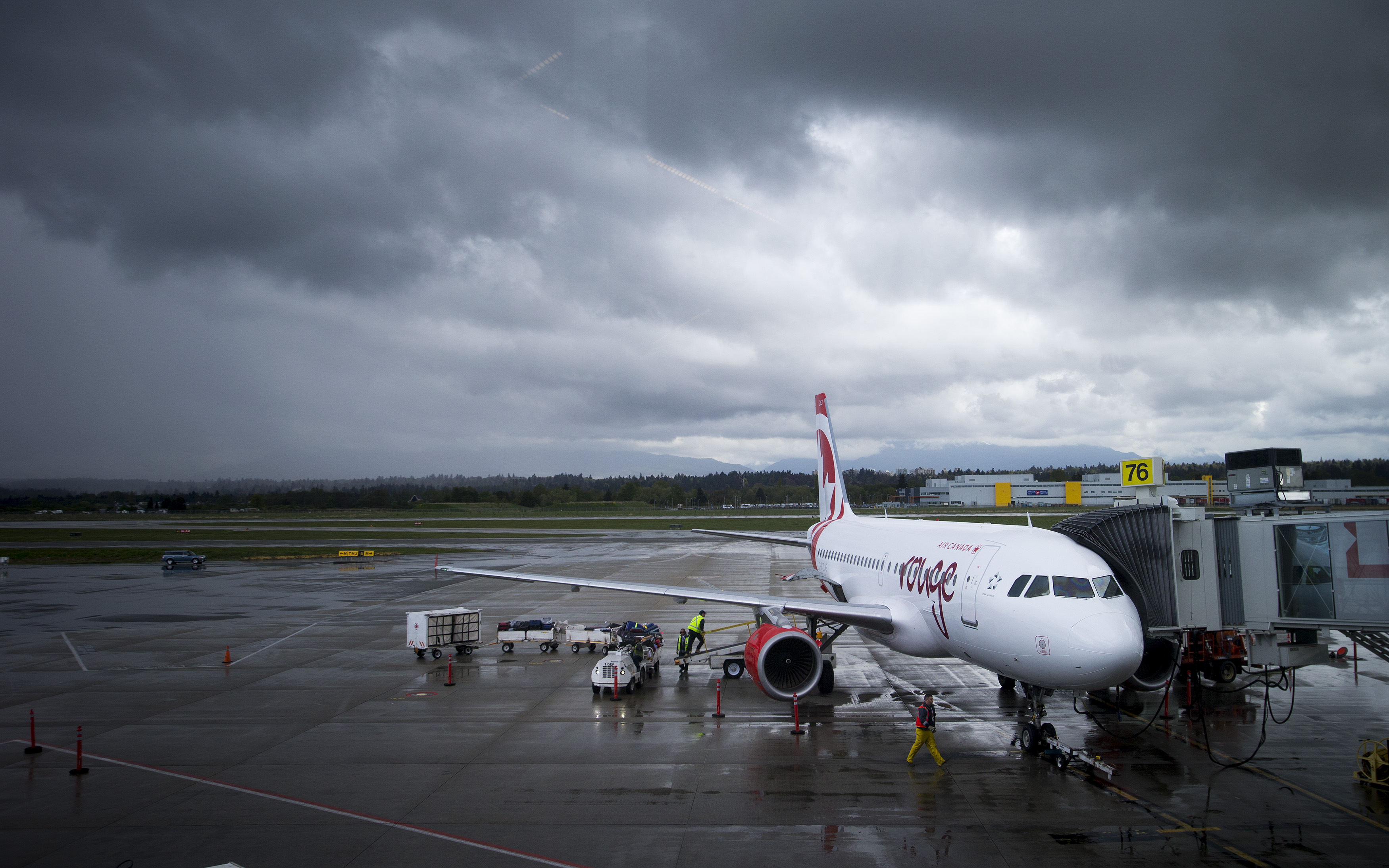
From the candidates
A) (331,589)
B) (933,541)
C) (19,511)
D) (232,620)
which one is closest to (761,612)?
(933,541)

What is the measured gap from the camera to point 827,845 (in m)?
10.8

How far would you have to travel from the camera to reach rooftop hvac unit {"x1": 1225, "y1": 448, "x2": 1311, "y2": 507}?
17.0 meters

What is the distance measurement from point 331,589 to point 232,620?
31.3 ft

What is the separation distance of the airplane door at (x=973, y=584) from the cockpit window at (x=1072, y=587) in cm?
171

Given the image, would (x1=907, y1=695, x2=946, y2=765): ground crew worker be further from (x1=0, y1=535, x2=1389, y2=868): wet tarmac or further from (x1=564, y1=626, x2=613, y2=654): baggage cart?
(x1=564, y1=626, x2=613, y2=654): baggage cart

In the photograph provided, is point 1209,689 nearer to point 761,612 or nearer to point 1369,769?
point 1369,769

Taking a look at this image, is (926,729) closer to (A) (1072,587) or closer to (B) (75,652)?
(A) (1072,587)

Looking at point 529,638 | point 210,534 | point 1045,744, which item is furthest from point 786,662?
point 210,534

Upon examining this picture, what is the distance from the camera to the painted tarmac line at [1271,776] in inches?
460

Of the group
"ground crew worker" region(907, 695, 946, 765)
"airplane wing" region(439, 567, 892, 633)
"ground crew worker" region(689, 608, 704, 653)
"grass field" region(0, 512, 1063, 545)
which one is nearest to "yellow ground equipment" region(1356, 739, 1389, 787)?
"ground crew worker" region(907, 695, 946, 765)

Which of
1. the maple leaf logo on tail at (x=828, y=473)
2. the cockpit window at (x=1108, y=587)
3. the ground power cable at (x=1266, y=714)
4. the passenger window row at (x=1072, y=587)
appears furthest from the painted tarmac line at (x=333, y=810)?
the maple leaf logo on tail at (x=828, y=473)

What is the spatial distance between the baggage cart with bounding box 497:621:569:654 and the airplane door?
53.1 ft

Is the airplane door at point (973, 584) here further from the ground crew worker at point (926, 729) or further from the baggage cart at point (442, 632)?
the baggage cart at point (442, 632)

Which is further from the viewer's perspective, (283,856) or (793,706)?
(793,706)
